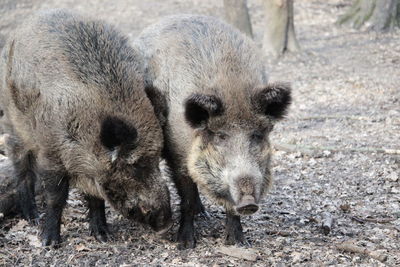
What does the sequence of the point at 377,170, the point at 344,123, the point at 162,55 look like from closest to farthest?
the point at 162,55, the point at 377,170, the point at 344,123

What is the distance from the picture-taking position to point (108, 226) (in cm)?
648

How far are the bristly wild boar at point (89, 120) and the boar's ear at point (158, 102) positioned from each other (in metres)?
0.03

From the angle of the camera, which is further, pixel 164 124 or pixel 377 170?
pixel 377 170

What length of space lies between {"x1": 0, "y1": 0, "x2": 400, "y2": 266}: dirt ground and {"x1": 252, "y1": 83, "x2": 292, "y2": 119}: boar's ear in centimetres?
130

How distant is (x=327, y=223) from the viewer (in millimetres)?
Answer: 6305

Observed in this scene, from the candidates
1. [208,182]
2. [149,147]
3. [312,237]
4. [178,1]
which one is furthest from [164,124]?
[178,1]

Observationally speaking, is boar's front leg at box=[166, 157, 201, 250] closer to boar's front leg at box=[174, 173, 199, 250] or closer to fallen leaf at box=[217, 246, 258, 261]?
boar's front leg at box=[174, 173, 199, 250]

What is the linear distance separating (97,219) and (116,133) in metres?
1.27

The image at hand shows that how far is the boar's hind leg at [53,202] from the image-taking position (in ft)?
19.4

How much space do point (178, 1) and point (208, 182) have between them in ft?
46.4

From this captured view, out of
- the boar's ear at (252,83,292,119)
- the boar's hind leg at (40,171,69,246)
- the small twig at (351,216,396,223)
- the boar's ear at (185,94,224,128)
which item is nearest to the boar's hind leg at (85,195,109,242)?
the boar's hind leg at (40,171,69,246)

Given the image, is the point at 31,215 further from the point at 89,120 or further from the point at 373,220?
the point at 373,220

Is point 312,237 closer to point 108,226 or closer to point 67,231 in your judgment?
point 108,226

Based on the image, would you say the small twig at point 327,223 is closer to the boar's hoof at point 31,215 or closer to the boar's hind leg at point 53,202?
the boar's hind leg at point 53,202
